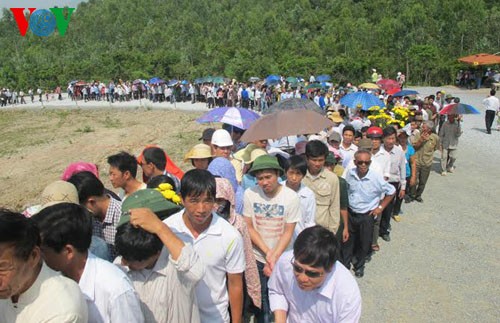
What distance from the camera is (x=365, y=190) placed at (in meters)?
4.68

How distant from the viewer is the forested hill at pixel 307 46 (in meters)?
30.9

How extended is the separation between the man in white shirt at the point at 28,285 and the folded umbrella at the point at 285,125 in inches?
145

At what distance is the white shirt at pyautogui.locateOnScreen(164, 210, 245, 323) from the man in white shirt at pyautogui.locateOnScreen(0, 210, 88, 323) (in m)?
0.97

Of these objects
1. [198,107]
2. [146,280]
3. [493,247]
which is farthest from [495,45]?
[146,280]

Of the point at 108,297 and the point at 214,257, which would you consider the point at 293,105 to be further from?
the point at 108,297

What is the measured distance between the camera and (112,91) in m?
29.4

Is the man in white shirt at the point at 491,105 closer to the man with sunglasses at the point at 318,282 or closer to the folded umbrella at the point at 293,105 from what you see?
the folded umbrella at the point at 293,105

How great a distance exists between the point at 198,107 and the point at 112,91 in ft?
28.6

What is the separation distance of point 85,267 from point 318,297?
1257 millimetres

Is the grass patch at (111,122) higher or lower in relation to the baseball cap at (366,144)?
lower

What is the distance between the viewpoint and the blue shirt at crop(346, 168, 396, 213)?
4.65 meters

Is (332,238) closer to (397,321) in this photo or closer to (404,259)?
(397,321)

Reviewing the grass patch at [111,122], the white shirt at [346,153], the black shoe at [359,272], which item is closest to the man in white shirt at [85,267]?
the black shoe at [359,272]

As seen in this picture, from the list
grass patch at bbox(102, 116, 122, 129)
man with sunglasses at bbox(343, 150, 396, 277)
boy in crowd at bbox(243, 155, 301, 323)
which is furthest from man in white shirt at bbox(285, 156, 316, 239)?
grass patch at bbox(102, 116, 122, 129)
